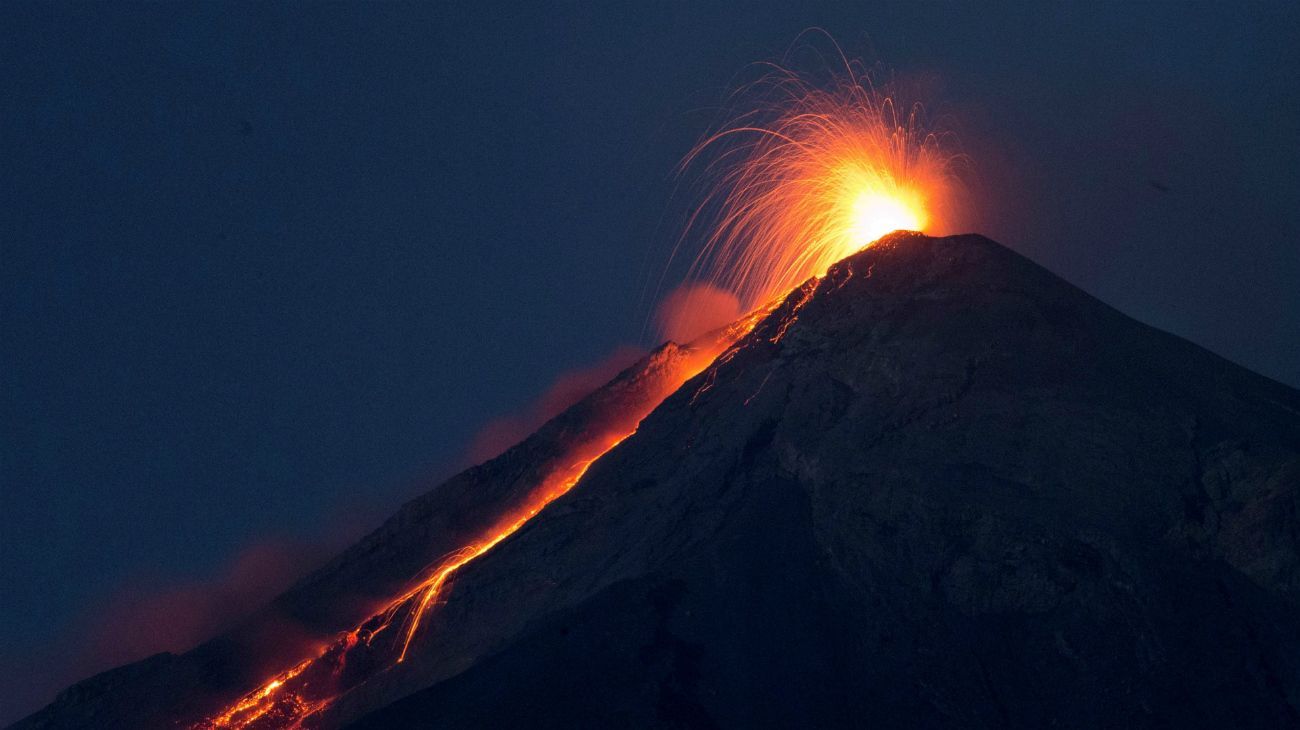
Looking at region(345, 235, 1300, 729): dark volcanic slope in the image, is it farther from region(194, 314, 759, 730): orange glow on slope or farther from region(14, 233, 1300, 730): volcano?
region(194, 314, 759, 730): orange glow on slope

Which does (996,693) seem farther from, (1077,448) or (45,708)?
(45,708)

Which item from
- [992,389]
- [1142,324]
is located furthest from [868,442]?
[1142,324]

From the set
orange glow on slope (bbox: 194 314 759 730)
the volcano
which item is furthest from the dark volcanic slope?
orange glow on slope (bbox: 194 314 759 730)

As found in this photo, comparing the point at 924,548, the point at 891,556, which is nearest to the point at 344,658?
the point at 891,556

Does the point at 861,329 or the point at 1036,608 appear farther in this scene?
the point at 861,329

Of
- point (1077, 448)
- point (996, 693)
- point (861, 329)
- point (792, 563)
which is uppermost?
point (861, 329)

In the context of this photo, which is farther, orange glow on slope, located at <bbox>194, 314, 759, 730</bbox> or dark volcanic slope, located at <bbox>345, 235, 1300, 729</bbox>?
orange glow on slope, located at <bbox>194, 314, 759, 730</bbox>

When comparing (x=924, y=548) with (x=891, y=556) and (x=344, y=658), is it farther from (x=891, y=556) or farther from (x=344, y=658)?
(x=344, y=658)
